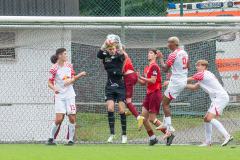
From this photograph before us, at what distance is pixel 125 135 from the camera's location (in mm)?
17719

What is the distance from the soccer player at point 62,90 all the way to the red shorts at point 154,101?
1.40 m

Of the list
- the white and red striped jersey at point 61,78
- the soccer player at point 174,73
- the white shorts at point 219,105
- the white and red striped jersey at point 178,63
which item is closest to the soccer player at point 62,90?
the white and red striped jersey at point 61,78

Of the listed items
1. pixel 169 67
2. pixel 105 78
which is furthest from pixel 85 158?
pixel 105 78

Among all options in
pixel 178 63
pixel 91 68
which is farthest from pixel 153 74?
pixel 91 68

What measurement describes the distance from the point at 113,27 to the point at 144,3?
577 centimetres

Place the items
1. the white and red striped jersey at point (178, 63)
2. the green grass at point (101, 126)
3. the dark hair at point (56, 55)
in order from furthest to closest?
the green grass at point (101, 126)
the dark hair at point (56, 55)
the white and red striped jersey at point (178, 63)

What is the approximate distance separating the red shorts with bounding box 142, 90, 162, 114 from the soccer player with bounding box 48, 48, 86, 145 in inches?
55.1

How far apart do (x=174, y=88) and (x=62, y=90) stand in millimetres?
2110

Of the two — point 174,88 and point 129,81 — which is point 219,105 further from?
point 129,81

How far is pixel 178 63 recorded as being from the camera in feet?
55.9

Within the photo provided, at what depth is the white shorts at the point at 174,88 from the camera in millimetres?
17078

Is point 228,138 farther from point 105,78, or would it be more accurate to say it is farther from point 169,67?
point 105,78

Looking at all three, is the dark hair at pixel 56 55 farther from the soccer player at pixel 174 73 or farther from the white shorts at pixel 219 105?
the white shorts at pixel 219 105

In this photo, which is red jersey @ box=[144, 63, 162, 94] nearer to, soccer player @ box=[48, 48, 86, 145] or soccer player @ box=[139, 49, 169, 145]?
soccer player @ box=[139, 49, 169, 145]
